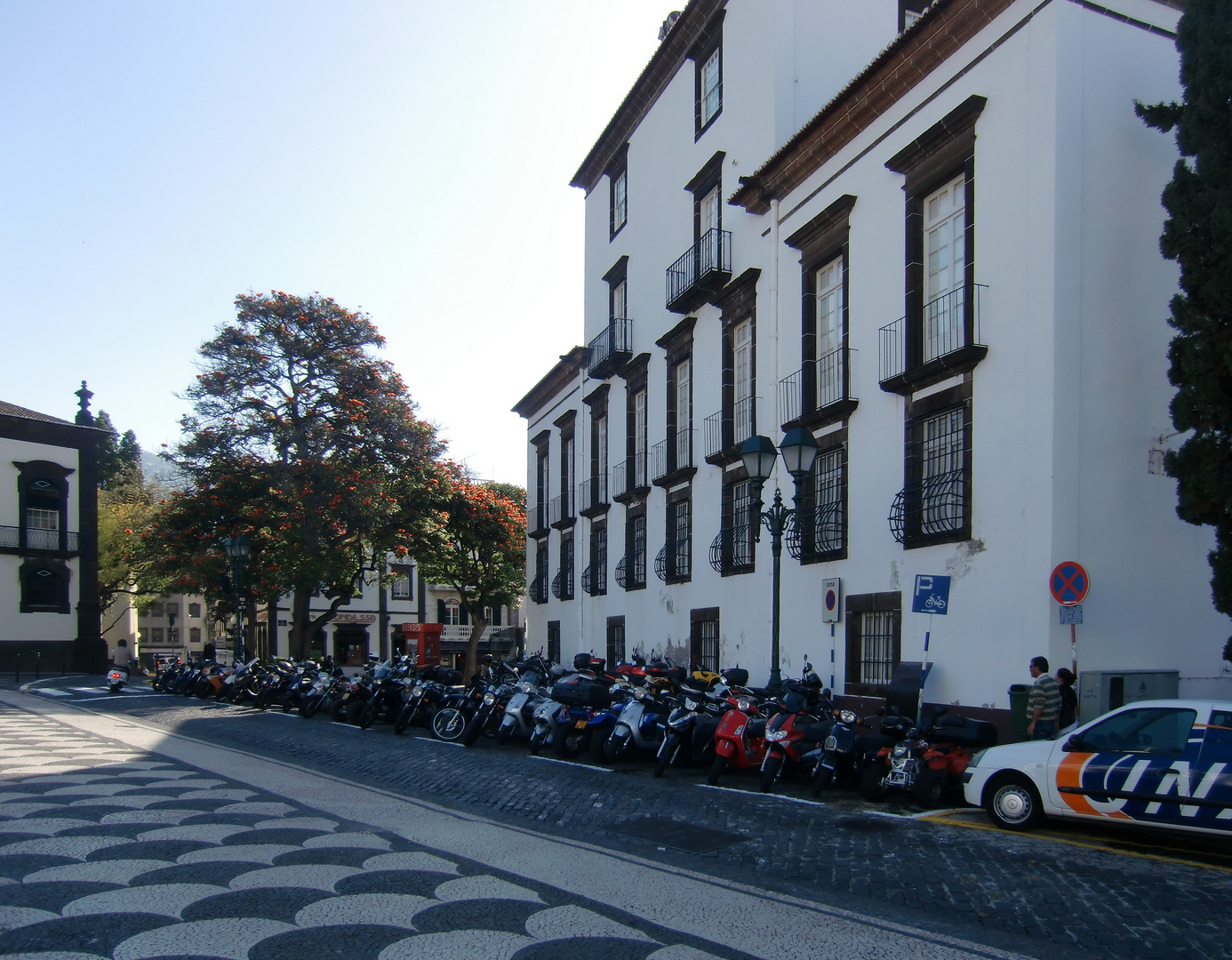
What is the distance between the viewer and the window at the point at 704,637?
74.1ft

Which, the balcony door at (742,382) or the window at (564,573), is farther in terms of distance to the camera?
the window at (564,573)

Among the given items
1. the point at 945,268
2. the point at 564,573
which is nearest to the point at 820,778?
the point at 945,268

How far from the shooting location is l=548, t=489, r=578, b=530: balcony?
105 feet

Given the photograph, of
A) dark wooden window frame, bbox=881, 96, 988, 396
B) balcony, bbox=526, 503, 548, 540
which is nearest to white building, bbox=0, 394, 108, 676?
balcony, bbox=526, 503, 548, 540

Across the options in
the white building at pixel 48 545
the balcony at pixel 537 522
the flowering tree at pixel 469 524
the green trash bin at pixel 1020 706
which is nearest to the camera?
the green trash bin at pixel 1020 706

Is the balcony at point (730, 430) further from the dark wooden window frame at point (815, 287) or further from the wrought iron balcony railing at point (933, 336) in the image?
the wrought iron balcony railing at point (933, 336)

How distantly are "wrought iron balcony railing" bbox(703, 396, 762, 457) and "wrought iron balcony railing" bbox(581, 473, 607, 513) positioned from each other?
22.8ft

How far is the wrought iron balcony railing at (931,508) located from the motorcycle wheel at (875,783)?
4.66 m

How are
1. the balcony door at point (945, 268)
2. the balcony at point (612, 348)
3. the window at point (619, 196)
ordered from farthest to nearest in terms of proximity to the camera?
the window at point (619, 196) < the balcony at point (612, 348) < the balcony door at point (945, 268)

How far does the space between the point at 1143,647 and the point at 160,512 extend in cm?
2791

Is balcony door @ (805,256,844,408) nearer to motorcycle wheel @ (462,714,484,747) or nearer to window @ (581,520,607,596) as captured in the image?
motorcycle wheel @ (462,714,484,747)

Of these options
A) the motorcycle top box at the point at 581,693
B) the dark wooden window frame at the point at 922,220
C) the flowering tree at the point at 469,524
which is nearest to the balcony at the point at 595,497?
the flowering tree at the point at 469,524

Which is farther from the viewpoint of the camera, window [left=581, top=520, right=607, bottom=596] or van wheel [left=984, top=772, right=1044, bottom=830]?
window [left=581, top=520, right=607, bottom=596]

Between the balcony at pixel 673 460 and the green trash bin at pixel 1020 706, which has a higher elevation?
the balcony at pixel 673 460
